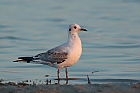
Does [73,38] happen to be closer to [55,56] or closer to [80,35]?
[55,56]

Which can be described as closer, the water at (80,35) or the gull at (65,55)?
the gull at (65,55)

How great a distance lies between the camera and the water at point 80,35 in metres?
14.7

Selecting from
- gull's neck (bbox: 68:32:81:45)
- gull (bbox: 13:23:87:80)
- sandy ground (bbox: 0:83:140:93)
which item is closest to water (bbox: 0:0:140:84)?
gull (bbox: 13:23:87:80)

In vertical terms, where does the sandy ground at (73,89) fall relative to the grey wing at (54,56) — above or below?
below

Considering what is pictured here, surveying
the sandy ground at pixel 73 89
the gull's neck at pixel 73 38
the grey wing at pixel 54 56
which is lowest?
the sandy ground at pixel 73 89

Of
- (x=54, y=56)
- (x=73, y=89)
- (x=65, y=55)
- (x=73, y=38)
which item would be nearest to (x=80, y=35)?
(x=73, y=38)

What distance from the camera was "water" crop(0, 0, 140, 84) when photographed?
578 inches

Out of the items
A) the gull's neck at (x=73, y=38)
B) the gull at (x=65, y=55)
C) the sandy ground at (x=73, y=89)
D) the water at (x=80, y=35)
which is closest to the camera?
the sandy ground at (x=73, y=89)

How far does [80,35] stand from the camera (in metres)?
20.3

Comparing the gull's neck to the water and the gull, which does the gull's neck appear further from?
the water

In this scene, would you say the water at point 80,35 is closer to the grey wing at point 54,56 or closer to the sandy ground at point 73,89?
the grey wing at point 54,56

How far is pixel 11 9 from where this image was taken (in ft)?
85.4

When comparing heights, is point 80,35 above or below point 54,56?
above

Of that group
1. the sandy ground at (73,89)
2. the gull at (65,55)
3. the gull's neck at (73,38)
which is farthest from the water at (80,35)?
the sandy ground at (73,89)
